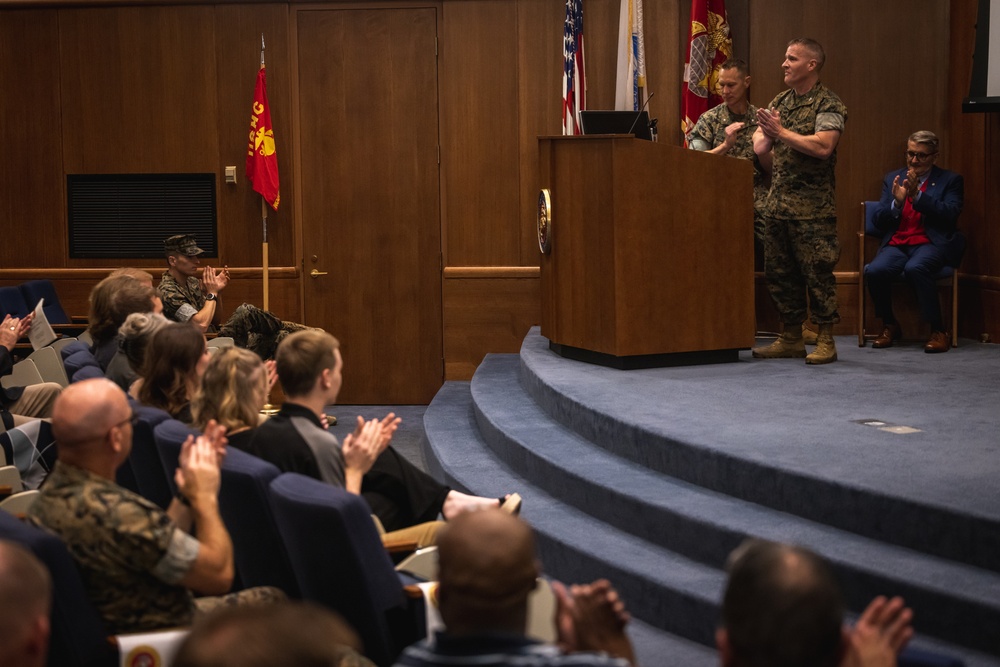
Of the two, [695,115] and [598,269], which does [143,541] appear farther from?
[695,115]

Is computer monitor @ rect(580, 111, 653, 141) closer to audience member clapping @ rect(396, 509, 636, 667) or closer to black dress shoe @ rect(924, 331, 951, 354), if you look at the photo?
black dress shoe @ rect(924, 331, 951, 354)

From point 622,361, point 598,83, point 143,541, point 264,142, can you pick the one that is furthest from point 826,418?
point 264,142

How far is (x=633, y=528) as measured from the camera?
4.15m

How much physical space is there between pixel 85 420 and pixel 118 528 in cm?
26

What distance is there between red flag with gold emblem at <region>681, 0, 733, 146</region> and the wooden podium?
68.2 inches

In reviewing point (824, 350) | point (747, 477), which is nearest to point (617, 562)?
point (747, 477)

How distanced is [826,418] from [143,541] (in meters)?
2.99

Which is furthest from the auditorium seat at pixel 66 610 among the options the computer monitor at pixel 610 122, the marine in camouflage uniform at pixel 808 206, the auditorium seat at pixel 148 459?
the marine in camouflage uniform at pixel 808 206

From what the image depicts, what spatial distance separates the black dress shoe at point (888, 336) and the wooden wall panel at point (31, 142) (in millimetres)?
5683

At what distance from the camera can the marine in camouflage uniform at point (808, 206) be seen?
246 inches

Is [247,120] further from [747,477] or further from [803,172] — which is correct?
[747,477]

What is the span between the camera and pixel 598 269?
19.7ft

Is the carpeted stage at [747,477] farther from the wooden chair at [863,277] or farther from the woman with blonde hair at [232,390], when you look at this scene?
the woman with blonde hair at [232,390]

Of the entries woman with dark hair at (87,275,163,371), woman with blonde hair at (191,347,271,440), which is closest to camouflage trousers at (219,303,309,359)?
woman with dark hair at (87,275,163,371)
